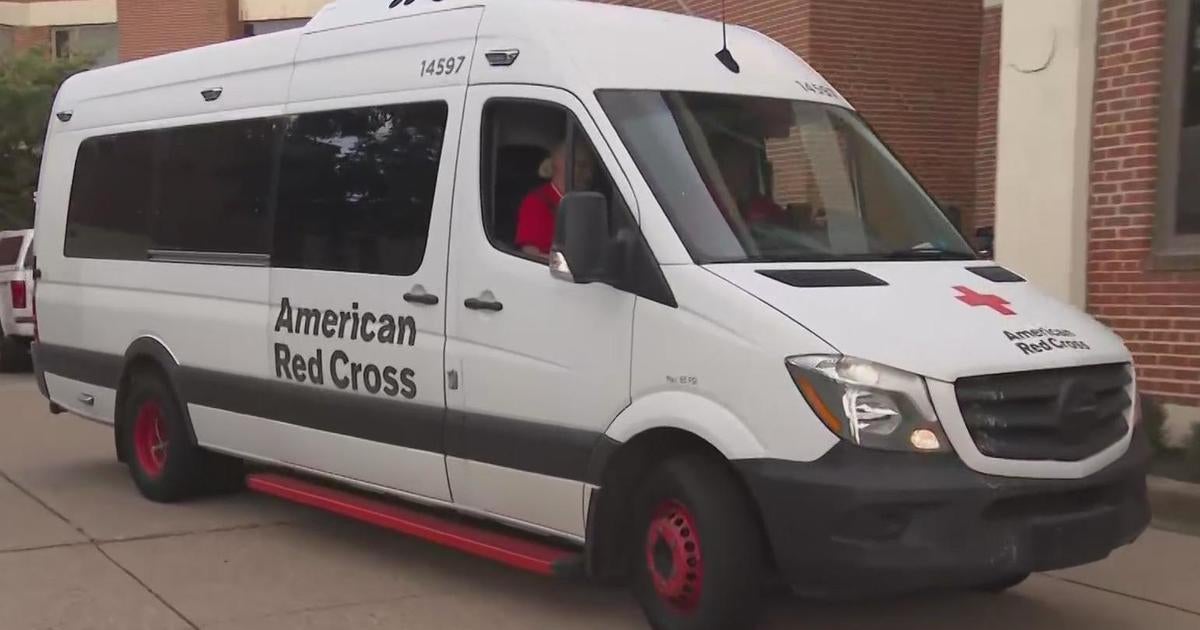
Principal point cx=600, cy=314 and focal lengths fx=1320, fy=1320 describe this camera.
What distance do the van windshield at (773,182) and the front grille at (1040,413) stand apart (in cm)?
87

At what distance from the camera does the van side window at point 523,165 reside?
17.5 ft

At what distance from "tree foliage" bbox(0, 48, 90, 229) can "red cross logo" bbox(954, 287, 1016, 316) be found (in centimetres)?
2176

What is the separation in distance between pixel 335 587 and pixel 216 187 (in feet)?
8.28

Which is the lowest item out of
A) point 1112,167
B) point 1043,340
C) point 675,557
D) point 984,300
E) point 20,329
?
point 20,329

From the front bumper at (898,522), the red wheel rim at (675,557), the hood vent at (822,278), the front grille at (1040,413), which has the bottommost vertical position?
the red wheel rim at (675,557)

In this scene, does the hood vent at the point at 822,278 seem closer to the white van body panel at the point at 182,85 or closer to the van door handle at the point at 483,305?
the van door handle at the point at 483,305

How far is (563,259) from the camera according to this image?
5.04 m

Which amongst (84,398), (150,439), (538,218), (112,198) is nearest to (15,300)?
(84,398)

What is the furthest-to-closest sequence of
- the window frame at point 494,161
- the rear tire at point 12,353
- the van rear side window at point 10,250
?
the rear tire at point 12,353, the van rear side window at point 10,250, the window frame at point 494,161

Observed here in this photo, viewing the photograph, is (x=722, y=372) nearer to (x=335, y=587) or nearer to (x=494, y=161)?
(x=494, y=161)

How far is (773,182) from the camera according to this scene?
5.29 m

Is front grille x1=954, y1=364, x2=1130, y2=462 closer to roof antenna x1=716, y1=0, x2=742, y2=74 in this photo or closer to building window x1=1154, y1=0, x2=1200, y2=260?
A: roof antenna x1=716, y1=0, x2=742, y2=74

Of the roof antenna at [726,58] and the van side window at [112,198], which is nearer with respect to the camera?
the roof antenna at [726,58]

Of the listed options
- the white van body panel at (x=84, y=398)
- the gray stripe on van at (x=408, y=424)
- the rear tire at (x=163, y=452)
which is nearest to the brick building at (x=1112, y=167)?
the gray stripe on van at (x=408, y=424)
